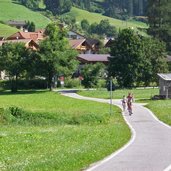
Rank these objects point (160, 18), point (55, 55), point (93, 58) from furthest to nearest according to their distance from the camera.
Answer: point (160, 18)
point (93, 58)
point (55, 55)

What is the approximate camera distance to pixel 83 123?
37.0 meters

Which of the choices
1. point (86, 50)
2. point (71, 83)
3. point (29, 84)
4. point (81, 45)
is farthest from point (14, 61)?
point (86, 50)

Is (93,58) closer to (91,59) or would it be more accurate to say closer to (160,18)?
(91,59)

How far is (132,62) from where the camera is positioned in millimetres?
89500

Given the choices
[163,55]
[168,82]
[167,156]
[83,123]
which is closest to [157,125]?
[83,123]

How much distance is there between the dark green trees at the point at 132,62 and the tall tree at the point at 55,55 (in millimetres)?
6706

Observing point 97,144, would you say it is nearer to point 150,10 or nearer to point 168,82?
point 168,82

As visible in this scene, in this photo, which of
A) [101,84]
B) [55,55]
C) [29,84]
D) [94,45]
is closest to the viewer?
[55,55]

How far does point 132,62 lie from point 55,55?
11958 mm

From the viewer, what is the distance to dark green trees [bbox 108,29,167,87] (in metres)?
89.1

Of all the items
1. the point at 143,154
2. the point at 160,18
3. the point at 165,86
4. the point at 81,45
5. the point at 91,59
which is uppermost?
the point at 160,18

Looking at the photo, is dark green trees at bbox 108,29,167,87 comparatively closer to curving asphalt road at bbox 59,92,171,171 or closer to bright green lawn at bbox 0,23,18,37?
curving asphalt road at bbox 59,92,171,171

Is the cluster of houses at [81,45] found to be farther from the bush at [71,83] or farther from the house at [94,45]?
the bush at [71,83]

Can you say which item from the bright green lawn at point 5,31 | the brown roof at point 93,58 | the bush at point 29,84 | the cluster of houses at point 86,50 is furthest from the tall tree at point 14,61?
the bright green lawn at point 5,31
